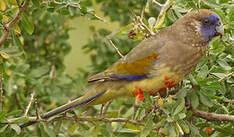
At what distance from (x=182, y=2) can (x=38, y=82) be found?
4.51 ft

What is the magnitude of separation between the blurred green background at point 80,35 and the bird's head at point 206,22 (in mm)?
1346

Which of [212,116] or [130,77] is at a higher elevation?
[130,77]

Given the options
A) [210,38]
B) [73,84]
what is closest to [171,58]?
[210,38]

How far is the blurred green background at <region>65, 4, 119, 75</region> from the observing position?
4.49 meters

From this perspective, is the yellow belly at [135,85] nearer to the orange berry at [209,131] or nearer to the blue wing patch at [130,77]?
the blue wing patch at [130,77]

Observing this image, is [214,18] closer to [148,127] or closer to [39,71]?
[148,127]

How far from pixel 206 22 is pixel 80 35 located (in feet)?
6.60

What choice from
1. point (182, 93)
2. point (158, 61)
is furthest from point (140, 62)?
point (182, 93)

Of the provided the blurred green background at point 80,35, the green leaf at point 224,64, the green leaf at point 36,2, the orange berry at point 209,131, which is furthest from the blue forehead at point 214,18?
the blurred green background at point 80,35

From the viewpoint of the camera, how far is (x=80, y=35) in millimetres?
4840

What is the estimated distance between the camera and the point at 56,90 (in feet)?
12.8

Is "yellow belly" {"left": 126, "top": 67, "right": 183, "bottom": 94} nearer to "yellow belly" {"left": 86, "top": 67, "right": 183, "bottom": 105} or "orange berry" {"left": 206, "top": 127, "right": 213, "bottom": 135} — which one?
"yellow belly" {"left": 86, "top": 67, "right": 183, "bottom": 105}

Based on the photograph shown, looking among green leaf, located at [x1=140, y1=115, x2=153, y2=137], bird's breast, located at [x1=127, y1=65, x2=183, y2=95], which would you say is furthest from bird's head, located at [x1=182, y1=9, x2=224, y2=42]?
green leaf, located at [x1=140, y1=115, x2=153, y2=137]

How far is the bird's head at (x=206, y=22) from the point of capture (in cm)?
294
